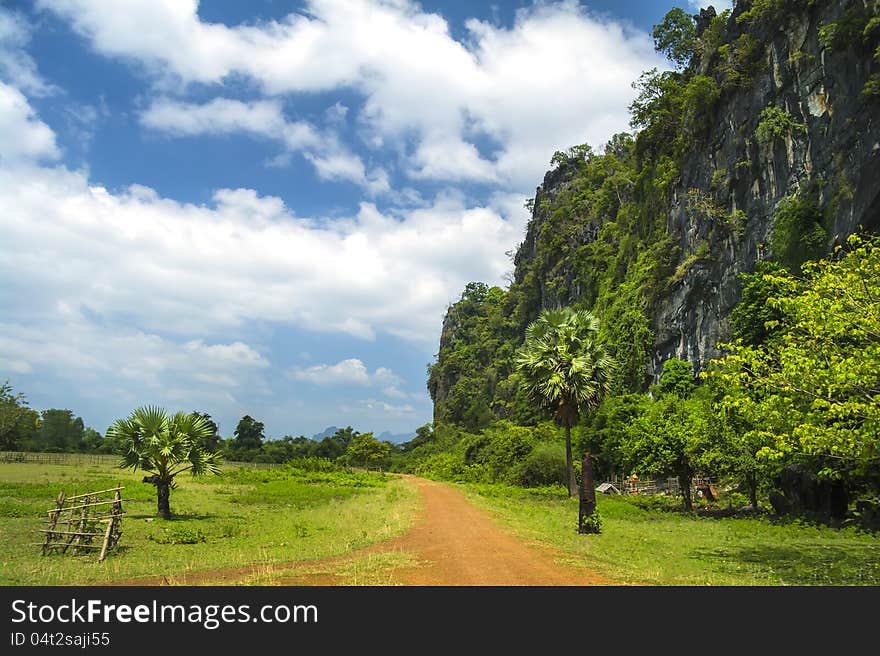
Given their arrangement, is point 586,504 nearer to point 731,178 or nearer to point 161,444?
point 161,444

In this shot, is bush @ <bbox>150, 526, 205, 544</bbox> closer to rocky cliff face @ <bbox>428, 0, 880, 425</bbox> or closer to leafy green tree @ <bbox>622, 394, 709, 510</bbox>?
leafy green tree @ <bbox>622, 394, 709, 510</bbox>

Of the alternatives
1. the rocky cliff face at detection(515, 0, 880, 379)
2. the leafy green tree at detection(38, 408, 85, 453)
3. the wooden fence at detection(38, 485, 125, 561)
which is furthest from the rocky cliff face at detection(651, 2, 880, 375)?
the leafy green tree at detection(38, 408, 85, 453)

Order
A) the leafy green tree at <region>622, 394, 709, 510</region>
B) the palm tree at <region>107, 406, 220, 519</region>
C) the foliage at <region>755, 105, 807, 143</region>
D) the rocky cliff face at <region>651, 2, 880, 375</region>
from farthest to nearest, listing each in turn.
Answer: the foliage at <region>755, 105, 807, 143</region> < the rocky cliff face at <region>651, 2, 880, 375</region> < the leafy green tree at <region>622, 394, 709, 510</region> < the palm tree at <region>107, 406, 220, 519</region>

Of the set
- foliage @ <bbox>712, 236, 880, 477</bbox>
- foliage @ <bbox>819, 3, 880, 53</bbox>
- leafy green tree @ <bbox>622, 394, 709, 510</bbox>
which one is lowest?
leafy green tree @ <bbox>622, 394, 709, 510</bbox>

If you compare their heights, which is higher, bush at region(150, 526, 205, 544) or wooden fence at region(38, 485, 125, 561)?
wooden fence at region(38, 485, 125, 561)

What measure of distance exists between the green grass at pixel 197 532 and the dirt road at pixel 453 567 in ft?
3.32

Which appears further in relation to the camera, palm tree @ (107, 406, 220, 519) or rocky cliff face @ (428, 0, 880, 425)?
rocky cliff face @ (428, 0, 880, 425)

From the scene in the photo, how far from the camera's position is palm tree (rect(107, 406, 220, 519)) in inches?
862

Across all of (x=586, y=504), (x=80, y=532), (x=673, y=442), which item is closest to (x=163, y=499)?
(x=80, y=532)

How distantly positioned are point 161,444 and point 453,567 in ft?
48.9

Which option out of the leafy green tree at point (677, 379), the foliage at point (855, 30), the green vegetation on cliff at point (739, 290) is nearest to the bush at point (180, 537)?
the green vegetation on cliff at point (739, 290)

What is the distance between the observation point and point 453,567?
11734 millimetres

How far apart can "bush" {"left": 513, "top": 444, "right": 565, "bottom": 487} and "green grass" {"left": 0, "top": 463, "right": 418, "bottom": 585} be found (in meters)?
12.3

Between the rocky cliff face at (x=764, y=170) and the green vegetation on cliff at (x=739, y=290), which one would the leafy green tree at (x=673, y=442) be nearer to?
the green vegetation on cliff at (x=739, y=290)
